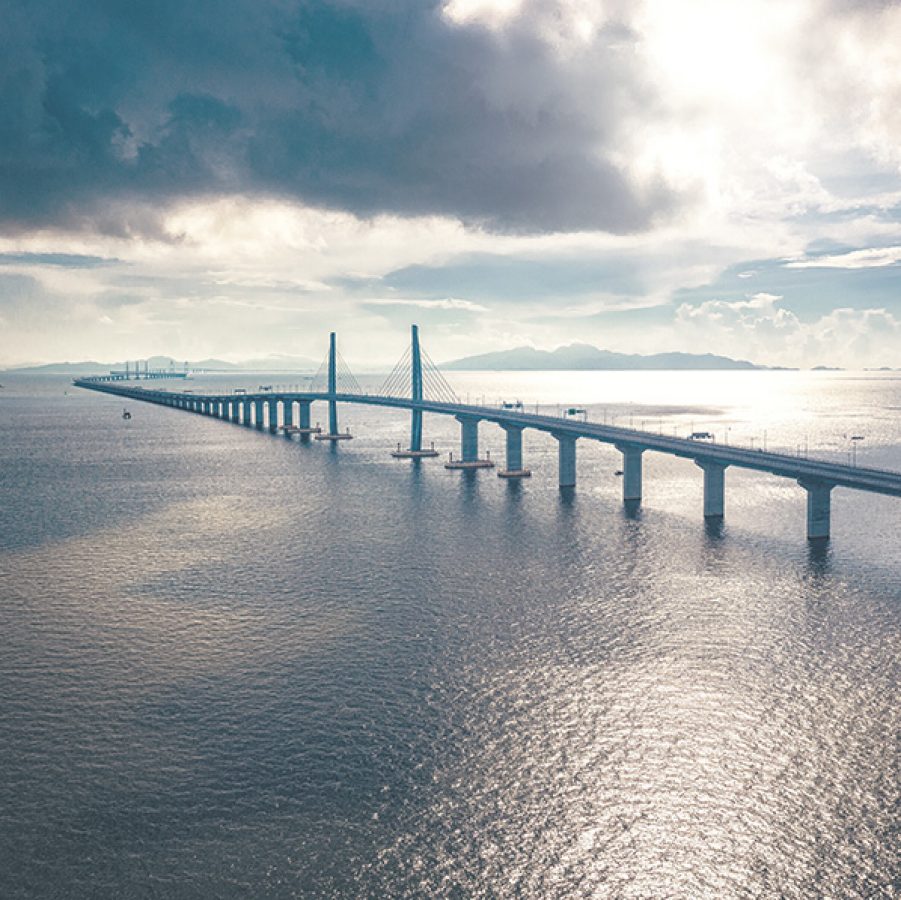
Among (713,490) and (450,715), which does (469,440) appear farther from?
(450,715)

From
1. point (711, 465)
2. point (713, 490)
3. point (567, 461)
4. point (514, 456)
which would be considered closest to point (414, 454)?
point (514, 456)

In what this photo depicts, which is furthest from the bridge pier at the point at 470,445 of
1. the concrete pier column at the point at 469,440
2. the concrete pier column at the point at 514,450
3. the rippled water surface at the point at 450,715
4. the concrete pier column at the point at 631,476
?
the rippled water surface at the point at 450,715

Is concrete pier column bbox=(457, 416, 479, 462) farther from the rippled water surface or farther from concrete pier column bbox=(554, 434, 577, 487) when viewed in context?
the rippled water surface

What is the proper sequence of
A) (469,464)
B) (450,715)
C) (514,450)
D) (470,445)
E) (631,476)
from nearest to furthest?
(450,715)
(631,476)
(514,450)
(469,464)
(470,445)

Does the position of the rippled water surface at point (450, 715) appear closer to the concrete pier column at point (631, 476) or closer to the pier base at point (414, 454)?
the concrete pier column at point (631, 476)

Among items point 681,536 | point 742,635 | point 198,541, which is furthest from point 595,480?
point 742,635

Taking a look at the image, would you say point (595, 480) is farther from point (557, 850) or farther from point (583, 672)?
point (557, 850)

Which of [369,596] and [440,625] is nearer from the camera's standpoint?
[440,625]
